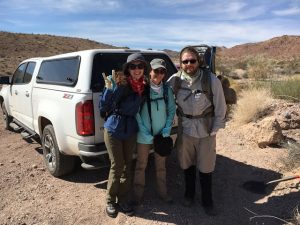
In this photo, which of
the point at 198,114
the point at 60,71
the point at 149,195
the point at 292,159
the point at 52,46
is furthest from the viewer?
the point at 52,46

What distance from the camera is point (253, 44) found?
97.9m

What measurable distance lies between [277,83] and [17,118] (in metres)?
7.82

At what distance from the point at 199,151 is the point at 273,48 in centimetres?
8824

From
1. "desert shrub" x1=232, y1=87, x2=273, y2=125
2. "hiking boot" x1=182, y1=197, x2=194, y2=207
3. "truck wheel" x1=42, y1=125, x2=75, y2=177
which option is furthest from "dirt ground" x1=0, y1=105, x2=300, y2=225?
"desert shrub" x1=232, y1=87, x2=273, y2=125

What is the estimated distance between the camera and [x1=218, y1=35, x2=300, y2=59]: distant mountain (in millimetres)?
81312

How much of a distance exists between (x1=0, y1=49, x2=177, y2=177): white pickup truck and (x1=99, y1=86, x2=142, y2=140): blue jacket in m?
0.39

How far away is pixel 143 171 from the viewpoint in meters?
4.66

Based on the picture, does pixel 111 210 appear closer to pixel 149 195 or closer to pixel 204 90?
pixel 149 195

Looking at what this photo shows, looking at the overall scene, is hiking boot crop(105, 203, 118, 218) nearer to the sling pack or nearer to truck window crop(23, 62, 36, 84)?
the sling pack

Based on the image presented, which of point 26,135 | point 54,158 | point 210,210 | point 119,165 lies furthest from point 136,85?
point 26,135

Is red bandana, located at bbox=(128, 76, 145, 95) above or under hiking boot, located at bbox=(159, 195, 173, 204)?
above

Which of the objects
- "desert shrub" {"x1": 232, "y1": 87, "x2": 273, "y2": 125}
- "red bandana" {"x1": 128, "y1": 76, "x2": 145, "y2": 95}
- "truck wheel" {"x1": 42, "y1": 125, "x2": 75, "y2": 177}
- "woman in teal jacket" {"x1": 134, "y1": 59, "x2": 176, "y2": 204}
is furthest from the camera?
"desert shrub" {"x1": 232, "y1": 87, "x2": 273, "y2": 125}

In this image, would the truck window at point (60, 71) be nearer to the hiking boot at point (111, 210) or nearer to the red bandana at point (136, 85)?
the red bandana at point (136, 85)

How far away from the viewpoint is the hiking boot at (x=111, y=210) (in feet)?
14.5
